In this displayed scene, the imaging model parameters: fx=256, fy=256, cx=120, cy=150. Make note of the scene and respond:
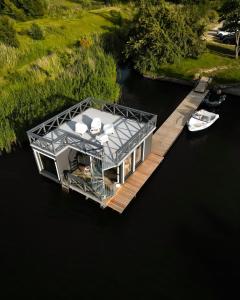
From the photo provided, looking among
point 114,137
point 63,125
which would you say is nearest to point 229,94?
point 114,137

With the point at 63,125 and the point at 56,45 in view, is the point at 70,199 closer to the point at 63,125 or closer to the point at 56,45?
the point at 63,125

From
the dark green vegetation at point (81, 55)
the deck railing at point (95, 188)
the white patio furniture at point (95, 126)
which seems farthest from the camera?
the dark green vegetation at point (81, 55)

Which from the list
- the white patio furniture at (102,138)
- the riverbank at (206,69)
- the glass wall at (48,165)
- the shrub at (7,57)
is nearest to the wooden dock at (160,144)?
the riverbank at (206,69)

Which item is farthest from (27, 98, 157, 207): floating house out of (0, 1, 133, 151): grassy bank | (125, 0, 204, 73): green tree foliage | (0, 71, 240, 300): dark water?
(125, 0, 204, 73): green tree foliage

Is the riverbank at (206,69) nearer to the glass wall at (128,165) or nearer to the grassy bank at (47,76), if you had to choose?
the grassy bank at (47,76)

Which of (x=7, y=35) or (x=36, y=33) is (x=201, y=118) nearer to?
(x=7, y=35)
